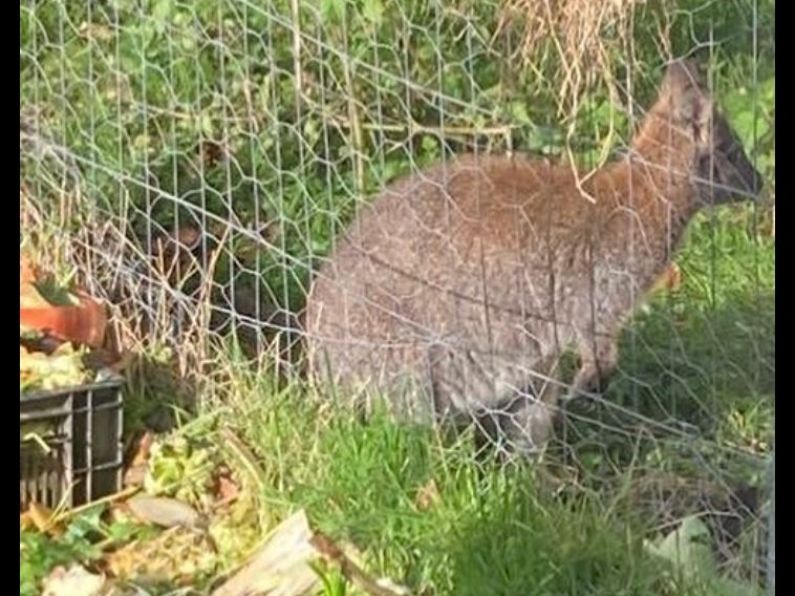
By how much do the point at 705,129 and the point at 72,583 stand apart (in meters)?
1.42

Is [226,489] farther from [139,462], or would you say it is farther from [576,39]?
[576,39]

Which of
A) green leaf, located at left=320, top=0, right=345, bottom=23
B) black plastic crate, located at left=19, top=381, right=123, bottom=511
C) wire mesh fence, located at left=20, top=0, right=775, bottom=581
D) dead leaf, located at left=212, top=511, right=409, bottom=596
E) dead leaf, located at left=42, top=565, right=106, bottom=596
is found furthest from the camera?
green leaf, located at left=320, top=0, right=345, bottom=23

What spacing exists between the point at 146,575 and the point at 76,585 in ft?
0.45

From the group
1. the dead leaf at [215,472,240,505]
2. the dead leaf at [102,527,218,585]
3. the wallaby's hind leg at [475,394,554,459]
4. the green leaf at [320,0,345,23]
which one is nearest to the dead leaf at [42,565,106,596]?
the dead leaf at [102,527,218,585]

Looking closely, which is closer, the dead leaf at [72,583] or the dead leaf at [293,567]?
the dead leaf at [293,567]

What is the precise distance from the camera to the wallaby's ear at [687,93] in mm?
3529

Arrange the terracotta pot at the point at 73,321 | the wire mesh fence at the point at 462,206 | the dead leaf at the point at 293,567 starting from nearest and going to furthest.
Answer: the dead leaf at the point at 293,567 < the wire mesh fence at the point at 462,206 < the terracotta pot at the point at 73,321

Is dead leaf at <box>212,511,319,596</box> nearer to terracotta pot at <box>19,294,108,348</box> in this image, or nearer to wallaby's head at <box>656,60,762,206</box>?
terracotta pot at <box>19,294,108,348</box>

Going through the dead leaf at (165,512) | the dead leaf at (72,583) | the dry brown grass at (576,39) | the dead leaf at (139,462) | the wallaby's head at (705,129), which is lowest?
the dead leaf at (72,583)

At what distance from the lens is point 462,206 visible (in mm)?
3701

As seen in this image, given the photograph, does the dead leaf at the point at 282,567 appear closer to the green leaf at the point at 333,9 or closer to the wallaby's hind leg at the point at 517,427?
the wallaby's hind leg at the point at 517,427

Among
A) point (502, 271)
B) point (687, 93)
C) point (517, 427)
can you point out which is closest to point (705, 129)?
point (687, 93)

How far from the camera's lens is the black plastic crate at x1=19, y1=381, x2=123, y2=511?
11.8 ft

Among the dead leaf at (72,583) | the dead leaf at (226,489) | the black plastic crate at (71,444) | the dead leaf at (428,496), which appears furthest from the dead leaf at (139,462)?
the dead leaf at (428,496)
